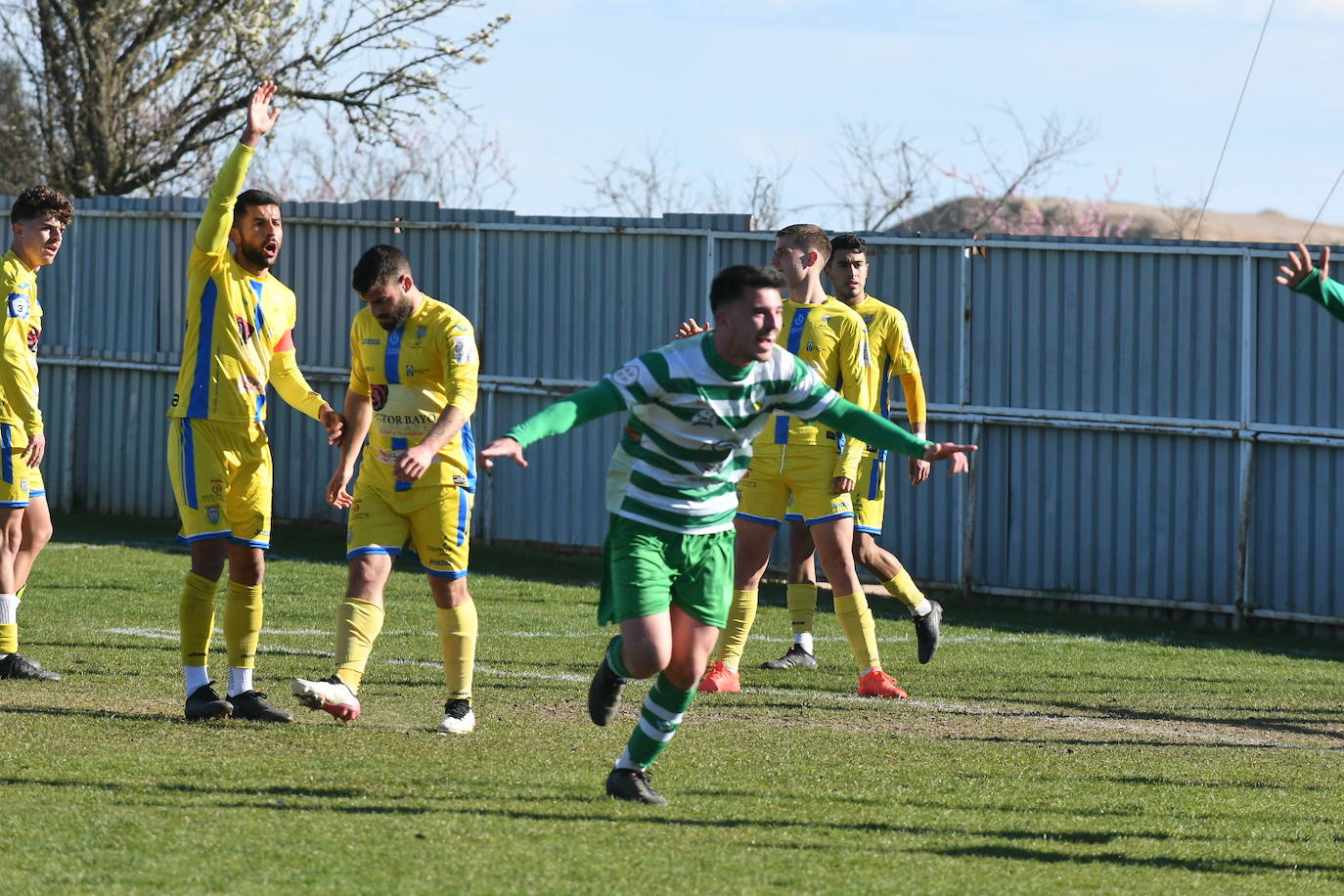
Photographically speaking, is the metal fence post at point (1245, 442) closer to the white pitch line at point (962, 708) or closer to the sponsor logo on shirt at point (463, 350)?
the white pitch line at point (962, 708)

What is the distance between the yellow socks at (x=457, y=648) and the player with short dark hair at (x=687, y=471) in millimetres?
1433

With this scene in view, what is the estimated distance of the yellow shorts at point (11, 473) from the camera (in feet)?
31.3

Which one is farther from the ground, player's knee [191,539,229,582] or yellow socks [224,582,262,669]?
player's knee [191,539,229,582]

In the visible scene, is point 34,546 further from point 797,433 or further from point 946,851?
point 946,851

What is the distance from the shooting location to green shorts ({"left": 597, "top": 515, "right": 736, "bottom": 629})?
263 inches

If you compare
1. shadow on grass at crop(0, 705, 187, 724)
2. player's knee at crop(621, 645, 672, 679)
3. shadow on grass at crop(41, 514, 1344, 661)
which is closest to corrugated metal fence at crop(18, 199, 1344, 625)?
shadow on grass at crop(41, 514, 1344, 661)

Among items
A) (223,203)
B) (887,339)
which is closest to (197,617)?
(223,203)

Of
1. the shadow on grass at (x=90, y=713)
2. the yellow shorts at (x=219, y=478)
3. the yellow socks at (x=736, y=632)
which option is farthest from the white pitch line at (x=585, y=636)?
the yellow shorts at (x=219, y=478)

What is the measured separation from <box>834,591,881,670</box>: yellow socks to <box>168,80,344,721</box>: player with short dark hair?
8.77ft

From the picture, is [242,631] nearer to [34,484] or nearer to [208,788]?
[208,788]

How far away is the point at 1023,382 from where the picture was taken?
49.5 ft

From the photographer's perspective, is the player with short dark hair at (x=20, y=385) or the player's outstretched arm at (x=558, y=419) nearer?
the player's outstretched arm at (x=558, y=419)

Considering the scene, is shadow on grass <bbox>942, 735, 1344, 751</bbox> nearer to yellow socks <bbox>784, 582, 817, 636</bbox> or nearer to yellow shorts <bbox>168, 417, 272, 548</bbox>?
yellow socks <bbox>784, 582, 817, 636</bbox>

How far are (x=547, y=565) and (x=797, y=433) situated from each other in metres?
6.69
